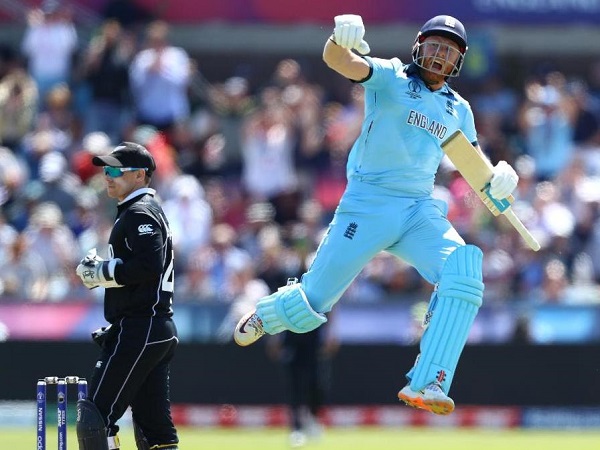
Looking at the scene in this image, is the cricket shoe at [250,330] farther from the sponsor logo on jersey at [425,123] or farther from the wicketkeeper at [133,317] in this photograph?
the sponsor logo on jersey at [425,123]

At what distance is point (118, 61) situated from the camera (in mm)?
17031

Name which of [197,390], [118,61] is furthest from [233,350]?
[118,61]

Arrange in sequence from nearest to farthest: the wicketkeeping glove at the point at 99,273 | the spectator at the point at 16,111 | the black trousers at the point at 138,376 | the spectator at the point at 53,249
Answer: the wicketkeeping glove at the point at 99,273
the black trousers at the point at 138,376
the spectator at the point at 53,249
the spectator at the point at 16,111

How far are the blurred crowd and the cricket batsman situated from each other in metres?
5.93

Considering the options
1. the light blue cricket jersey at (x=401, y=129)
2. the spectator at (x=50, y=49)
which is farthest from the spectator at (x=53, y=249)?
the light blue cricket jersey at (x=401, y=129)

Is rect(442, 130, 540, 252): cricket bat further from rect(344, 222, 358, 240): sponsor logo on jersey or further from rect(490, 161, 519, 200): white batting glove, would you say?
rect(344, 222, 358, 240): sponsor logo on jersey

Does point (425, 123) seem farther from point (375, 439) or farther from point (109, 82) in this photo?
point (109, 82)

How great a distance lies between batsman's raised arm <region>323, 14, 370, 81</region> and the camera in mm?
7277

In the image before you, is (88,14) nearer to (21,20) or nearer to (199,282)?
(21,20)

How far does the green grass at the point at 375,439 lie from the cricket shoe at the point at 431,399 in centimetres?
422

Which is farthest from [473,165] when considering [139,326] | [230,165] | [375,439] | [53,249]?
[230,165]

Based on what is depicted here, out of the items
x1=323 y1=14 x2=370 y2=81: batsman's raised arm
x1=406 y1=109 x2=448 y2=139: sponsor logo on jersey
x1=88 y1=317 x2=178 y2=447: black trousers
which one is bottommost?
x1=88 y1=317 x2=178 y2=447: black trousers

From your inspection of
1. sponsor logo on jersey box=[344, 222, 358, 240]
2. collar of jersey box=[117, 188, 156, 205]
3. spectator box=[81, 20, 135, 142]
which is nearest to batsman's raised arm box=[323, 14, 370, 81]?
sponsor logo on jersey box=[344, 222, 358, 240]

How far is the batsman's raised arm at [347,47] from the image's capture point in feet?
23.9
